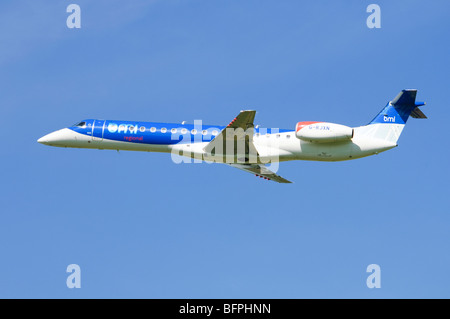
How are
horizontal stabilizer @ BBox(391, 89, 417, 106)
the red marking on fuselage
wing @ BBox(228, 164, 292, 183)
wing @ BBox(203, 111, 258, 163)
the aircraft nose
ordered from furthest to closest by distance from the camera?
the aircraft nose → wing @ BBox(228, 164, 292, 183) → horizontal stabilizer @ BBox(391, 89, 417, 106) → the red marking on fuselage → wing @ BBox(203, 111, 258, 163)

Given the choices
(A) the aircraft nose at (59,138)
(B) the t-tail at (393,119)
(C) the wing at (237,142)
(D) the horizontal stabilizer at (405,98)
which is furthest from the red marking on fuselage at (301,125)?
(A) the aircraft nose at (59,138)

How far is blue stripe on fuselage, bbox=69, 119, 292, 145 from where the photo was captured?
1468 inches

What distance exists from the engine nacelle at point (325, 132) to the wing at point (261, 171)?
15.5 ft

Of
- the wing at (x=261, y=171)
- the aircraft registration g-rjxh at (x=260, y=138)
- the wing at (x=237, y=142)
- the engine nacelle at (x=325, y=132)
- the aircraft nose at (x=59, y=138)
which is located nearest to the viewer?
the wing at (x=237, y=142)

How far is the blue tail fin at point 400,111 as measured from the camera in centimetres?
3656

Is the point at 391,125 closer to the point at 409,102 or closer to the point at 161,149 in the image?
the point at 409,102

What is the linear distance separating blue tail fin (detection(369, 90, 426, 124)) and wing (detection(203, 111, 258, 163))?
287 inches

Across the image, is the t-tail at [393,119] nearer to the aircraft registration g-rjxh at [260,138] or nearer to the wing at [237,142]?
the aircraft registration g-rjxh at [260,138]

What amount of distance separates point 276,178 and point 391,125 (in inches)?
306

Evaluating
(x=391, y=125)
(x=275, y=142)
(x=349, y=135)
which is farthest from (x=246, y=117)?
(x=391, y=125)

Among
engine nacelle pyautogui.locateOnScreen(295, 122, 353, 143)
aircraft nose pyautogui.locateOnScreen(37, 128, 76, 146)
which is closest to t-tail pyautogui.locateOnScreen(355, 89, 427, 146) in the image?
engine nacelle pyautogui.locateOnScreen(295, 122, 353, 143)

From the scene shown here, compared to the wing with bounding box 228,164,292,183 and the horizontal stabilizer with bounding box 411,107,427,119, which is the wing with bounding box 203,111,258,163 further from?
the horizontal stabilizer with bounding box 411,107,427,119

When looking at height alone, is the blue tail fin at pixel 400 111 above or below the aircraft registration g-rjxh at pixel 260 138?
above

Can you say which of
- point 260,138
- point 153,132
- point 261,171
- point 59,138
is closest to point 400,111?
point 260,138
